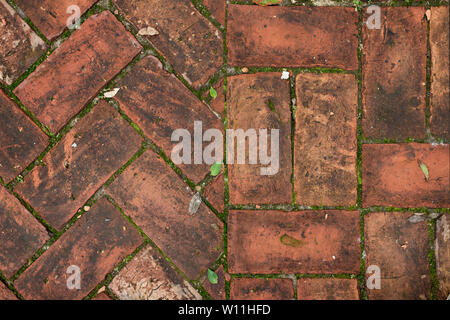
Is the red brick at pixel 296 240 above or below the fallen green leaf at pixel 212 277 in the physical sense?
above

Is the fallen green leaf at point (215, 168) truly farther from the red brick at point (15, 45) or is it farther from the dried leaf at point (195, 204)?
the red brick at point (15, 45)

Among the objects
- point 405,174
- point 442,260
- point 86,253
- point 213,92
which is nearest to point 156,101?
point 213,92

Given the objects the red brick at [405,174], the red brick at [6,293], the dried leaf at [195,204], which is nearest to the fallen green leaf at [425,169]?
the red brick at [405,174]

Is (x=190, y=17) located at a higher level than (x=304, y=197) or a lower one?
higher

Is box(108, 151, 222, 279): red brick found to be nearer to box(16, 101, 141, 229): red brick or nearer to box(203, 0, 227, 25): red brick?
box(16, 101, 141, 229): red brick

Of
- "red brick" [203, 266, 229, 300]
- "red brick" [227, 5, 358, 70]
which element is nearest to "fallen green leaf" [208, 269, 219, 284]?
"red brick" [203, 266, 229, 300]
